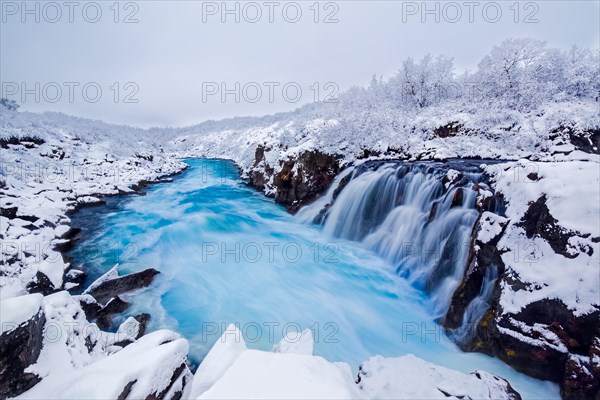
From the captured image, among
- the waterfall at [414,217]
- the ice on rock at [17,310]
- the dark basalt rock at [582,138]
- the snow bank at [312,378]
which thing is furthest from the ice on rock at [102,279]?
the dark basalt rock at [582,138]

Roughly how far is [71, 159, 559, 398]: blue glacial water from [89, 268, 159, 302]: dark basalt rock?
11.1 inches

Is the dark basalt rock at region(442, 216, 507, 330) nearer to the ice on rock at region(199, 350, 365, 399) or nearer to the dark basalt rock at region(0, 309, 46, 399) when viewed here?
the ice on rock at region(199, 350, 365, 399)

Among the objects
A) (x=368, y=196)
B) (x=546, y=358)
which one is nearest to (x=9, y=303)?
(x=546, y=358)

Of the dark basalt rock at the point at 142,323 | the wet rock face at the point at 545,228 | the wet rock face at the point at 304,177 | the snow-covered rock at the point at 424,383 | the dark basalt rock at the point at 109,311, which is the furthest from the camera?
the wet rock face at the point at 304,177

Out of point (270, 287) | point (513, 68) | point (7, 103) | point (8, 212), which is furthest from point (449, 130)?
point (7, 103)

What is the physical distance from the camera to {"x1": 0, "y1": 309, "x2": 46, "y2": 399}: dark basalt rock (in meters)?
2.87

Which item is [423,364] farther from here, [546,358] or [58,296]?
[58,296]

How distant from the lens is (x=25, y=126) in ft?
76.0

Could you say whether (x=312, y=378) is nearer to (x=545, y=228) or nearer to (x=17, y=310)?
(x=17, y=310)

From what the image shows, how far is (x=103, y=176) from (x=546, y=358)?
25.0 metres

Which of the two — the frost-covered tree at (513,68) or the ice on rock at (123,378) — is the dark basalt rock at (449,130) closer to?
the frost-covered tree at (513,68)

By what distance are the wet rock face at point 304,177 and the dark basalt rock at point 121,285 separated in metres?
7.66

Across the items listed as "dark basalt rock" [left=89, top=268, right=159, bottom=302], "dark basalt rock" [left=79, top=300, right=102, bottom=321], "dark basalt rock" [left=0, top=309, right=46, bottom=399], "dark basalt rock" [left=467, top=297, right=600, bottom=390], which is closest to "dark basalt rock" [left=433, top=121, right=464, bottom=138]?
"dark basalt rock" [left=467, top=297, right=600, bottom=390]

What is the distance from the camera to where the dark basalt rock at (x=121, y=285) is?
597 centimetres
